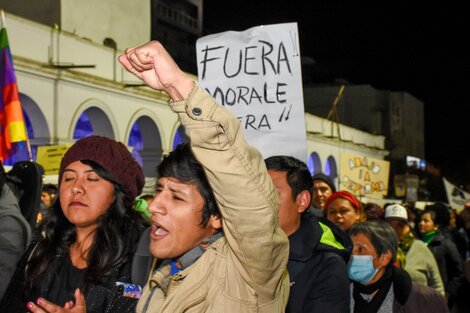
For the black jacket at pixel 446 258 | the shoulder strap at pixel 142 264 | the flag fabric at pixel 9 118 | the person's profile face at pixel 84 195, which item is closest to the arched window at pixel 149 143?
the flag fabric at pixel 9 118

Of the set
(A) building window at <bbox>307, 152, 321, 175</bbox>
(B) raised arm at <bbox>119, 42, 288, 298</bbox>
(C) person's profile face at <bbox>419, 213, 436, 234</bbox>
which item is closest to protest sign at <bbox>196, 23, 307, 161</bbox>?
(B) raised arm at <bbox>119, 42, 288, 298</bbox>

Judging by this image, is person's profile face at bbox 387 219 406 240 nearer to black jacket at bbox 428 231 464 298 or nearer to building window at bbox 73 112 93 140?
black jacket at bbox 428 231 464 298

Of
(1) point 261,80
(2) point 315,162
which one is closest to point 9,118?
(1) point 261,80

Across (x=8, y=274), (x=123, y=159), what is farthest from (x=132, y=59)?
(x=8, y=274)

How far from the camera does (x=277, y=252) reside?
80.2 inches

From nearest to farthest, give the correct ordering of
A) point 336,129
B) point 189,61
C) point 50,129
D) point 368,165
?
point 368,165
point 50,129
point 336,129
point 189,61

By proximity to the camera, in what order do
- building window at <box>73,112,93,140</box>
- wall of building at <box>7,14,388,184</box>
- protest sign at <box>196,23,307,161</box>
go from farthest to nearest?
building window at <box>73,112,93,140</box>, wall of building at <box>7,14,388,184</box>, protest sign at <box>196,23,307,161</box>

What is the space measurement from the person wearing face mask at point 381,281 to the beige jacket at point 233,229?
2.14 m

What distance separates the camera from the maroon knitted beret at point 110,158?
301 centimetres

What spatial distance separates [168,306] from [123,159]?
111 cm

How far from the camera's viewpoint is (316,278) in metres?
3.27

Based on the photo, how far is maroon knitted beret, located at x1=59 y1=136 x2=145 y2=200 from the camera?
3006mm

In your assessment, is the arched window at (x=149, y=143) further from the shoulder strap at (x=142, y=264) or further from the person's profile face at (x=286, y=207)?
the shoulder strap at (x=142, y=264)

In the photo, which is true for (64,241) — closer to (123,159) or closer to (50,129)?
(123,159)
